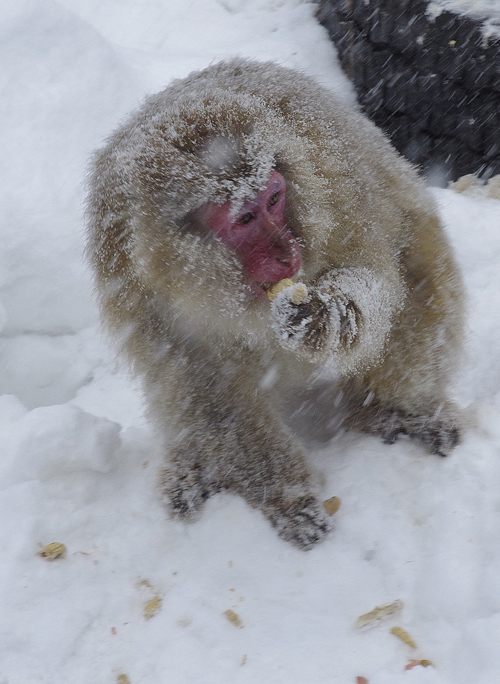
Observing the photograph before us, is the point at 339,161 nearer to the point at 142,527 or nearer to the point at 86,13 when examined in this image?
the point at 142,527

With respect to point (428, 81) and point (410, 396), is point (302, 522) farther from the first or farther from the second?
point (428, 81)

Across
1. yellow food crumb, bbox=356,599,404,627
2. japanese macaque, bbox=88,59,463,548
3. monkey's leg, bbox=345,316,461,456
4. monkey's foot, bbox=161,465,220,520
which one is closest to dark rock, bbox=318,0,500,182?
japanese macaque, bbox=88,59,463,548

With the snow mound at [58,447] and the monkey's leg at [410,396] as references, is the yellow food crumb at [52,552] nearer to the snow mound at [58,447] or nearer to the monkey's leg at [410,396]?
the snow mound at [58,447]

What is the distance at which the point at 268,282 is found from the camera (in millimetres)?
1802

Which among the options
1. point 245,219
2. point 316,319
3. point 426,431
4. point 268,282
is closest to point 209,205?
point 245,219

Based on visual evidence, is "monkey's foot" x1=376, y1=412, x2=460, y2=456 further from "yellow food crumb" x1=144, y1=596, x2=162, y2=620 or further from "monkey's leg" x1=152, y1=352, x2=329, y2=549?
"yellow food crumb" x1=144, y1=596, x2=162, y2=620

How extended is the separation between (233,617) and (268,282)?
954 millimetres

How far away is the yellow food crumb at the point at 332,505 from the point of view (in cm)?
210

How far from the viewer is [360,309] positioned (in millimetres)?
1918

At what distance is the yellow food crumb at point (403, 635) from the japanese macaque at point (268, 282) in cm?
43

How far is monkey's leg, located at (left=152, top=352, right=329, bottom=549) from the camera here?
6.93 feet

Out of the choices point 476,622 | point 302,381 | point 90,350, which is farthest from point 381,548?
point 90,350

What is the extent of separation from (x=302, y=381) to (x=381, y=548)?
617mm

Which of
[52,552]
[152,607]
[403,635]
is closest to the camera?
[403,635]
